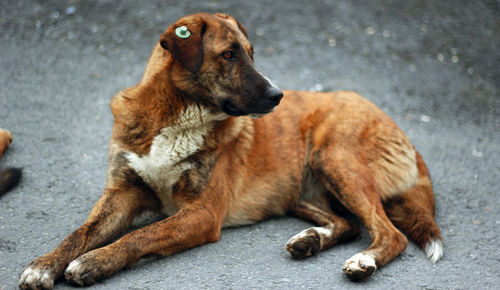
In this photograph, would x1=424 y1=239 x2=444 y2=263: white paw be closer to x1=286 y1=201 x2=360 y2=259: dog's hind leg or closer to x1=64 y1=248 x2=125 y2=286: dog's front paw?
x1=286 y1=201 x2=360 y2=259: dog's hind leg

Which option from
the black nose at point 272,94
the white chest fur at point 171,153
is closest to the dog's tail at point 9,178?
the white chest fur at point 171,153

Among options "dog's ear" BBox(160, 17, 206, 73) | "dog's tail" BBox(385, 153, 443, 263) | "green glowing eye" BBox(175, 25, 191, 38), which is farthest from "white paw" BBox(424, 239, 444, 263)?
"green glowing eye" BBox(175, 25, 191, 38)

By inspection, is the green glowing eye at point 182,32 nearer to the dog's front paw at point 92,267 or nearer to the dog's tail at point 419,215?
the dog's front paw at point 92,267

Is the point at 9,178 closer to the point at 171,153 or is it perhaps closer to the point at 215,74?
the point at 171,153

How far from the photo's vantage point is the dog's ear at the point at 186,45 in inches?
134

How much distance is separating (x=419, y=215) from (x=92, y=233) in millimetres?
2396

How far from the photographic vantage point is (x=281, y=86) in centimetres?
683

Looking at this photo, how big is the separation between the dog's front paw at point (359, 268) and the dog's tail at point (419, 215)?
601 millimetres

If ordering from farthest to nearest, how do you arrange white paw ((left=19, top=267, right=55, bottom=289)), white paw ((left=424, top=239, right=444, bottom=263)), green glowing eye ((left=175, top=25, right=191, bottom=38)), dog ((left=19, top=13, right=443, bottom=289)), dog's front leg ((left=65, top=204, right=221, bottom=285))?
white paw ((left=424, top=239, right=444, bottom=263))
green glowing eye ((left=175, top=25, right=191, bottom=38))
dog ((left=19, top=13, right=443, bottom=289))
dog's front leg ((left=65, top=204, right=221, bottom=285))
white paw ((left=19, top=267, right=55, bottom=289))

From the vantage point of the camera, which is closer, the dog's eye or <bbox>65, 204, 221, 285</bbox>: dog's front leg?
<bbox>65, 204, 221, 285</bbox>: dog's front leg

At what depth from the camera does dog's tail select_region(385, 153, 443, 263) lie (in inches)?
144

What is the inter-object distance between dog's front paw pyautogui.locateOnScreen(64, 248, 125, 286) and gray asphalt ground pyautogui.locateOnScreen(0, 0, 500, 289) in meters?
0.08

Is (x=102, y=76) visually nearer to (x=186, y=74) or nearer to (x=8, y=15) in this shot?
(x=8, y=15)

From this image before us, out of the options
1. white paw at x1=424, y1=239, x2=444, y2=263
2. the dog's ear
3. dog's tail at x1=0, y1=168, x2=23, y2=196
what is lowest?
white paw at x1=424, y1=239, x2=444, y2=263
